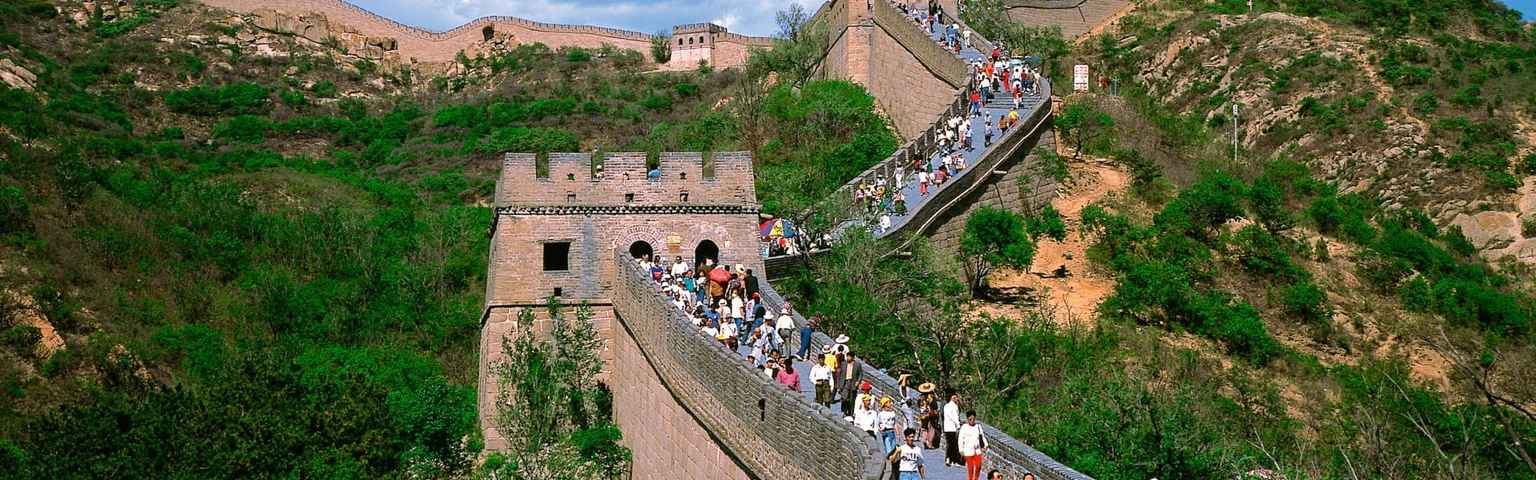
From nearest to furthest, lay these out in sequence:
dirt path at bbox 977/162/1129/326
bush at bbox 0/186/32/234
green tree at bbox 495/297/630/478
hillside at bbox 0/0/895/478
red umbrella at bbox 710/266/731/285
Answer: red umbrella at bbox 710/266/731/285
green tree at bbox 495/297/630/478
hillside at bbox 0/0/895/478
dirt path at bbox 977/162/1129/326
bush at bbox 0/186/32/234

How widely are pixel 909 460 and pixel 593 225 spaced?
1212 centimetres

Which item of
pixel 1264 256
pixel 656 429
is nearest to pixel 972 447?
pixel 656 429

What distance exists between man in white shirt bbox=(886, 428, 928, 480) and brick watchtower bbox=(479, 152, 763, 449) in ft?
36.4

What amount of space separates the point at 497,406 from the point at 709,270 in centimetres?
416

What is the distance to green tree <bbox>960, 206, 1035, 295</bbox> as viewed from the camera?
32.2m

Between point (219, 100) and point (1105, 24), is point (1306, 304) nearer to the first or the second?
point (1105, 24)

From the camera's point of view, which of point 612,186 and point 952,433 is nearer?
point 952,433

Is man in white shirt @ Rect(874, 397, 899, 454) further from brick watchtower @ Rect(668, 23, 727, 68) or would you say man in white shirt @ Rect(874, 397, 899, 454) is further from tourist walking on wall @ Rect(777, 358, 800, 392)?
brick watchtower @ Rect(668, 23, 727, 68)

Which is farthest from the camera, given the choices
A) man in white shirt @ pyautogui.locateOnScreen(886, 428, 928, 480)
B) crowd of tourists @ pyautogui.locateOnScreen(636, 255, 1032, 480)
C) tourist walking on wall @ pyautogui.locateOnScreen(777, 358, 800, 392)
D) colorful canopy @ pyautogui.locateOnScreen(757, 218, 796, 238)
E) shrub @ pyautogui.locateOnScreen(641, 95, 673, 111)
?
shrub @ pyautogui.locateOnScreen(641, 95, 673, 111)

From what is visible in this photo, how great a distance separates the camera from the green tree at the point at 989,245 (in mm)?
32156

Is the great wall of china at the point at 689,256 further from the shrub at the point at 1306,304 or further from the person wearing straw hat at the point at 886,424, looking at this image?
the shrub at the point at 1306,304

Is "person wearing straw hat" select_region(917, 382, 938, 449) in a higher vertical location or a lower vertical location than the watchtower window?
lower

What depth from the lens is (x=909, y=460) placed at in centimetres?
1416

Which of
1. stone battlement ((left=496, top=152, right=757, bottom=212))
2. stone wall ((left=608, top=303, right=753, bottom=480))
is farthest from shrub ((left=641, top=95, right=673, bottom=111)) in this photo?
stone wall ((left=608, top=303, right=753, bottom=480))
